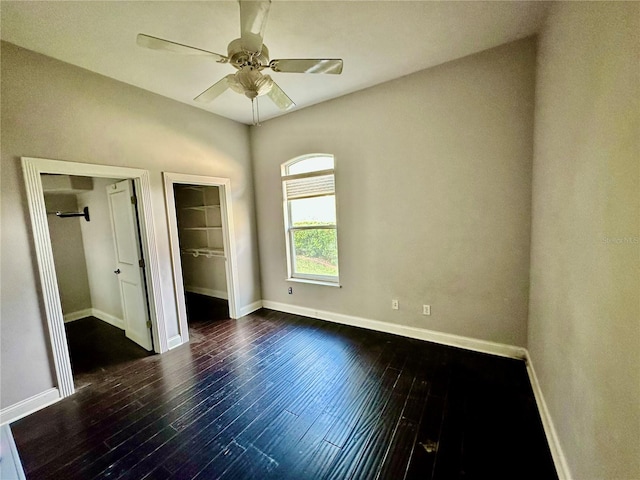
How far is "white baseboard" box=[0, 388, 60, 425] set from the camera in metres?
1.97

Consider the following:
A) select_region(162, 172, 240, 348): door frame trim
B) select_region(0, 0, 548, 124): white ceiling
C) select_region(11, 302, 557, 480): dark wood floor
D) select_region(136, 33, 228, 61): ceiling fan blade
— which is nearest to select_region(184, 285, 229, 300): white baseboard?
select_region(162, 172, 240, 348): door frame trim

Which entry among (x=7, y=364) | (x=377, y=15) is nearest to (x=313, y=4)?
(x=377, y=15)

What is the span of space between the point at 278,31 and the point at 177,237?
7.88ft

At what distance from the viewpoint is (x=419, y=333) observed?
2963mm

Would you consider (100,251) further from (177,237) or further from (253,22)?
(253,22)

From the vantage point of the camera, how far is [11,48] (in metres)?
1.98

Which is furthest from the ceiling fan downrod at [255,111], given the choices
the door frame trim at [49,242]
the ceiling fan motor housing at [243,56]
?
the door frame trim at [49,242]

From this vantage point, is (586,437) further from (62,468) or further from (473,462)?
(62,468)

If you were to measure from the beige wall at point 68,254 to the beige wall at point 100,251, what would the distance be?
115 mm

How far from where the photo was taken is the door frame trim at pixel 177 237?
3051 mm

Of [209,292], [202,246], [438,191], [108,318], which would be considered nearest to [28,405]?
[108,318]

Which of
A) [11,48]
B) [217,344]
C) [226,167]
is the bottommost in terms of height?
[217,344]

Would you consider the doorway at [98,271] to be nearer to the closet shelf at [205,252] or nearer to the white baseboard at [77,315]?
the white baseboard at [77,315]

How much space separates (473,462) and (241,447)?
1429mm
